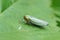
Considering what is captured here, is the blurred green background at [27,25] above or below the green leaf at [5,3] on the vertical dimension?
below

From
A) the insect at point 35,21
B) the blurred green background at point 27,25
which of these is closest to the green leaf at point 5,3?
the blurred green background at point 27,25

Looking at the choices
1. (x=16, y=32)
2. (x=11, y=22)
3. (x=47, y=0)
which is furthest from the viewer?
(x=47, y=0)

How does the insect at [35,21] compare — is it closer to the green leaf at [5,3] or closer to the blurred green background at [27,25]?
the blurred green background at [27,25]

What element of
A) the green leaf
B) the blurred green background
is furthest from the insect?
the green leaf

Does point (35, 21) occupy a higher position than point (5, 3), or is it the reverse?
point (5, 3)

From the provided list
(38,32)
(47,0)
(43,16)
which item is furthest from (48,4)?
(38,32)

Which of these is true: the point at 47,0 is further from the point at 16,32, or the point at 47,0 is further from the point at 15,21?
the point at 16,32

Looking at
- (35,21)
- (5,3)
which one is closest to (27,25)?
(35,21)

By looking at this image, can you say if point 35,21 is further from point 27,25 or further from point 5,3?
point 5,3
